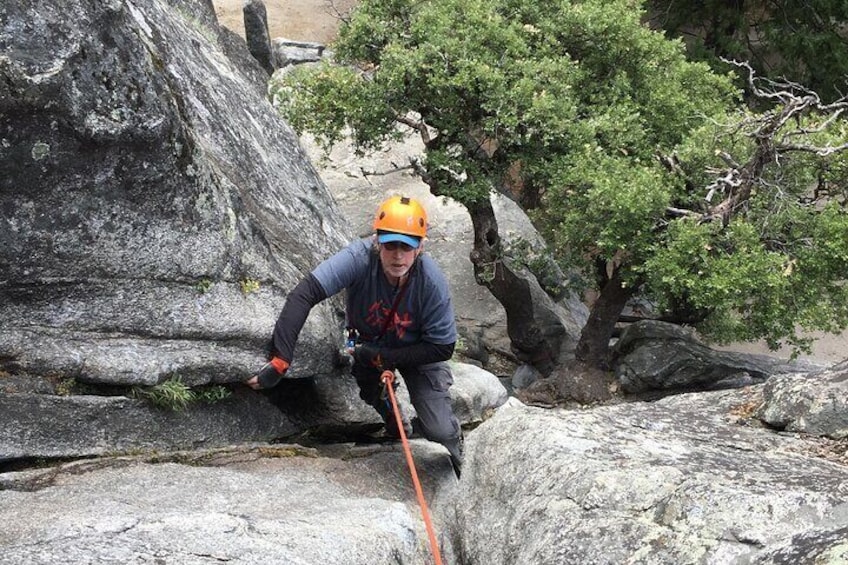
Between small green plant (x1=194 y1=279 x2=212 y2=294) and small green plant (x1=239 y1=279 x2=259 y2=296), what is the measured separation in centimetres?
34

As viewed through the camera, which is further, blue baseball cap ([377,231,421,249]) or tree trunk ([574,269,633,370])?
tree trunk ([574,269,633,370])

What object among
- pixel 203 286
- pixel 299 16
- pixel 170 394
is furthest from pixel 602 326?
pixel 299 16

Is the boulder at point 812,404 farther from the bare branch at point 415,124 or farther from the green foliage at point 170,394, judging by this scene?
the bare branch at point 415,124

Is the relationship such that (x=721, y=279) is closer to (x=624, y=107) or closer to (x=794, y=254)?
(x=794, y=254)

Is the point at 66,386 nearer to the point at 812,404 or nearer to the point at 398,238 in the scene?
the point at 398,238

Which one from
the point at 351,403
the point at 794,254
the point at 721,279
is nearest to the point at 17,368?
the point at 351,403

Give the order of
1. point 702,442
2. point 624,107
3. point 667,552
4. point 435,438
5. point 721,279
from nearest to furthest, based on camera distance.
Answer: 1. point 667,552
2. point 702,442
3. point 435,438
4. point 721,279
5. point 624,107

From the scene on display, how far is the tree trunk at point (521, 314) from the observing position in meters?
16.3

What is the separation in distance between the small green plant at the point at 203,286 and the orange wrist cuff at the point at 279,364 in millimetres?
754

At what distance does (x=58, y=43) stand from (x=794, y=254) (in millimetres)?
10874

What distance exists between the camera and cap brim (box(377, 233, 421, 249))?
19.2 ft

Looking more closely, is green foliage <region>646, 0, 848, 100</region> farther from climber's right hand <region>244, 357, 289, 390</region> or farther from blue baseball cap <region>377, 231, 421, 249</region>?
climber's right hand <region>244, 357, 289, 390</region>

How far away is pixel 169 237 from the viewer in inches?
235

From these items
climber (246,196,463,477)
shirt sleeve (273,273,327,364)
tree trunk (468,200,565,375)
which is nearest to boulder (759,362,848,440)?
climber (246,196,463,477)
